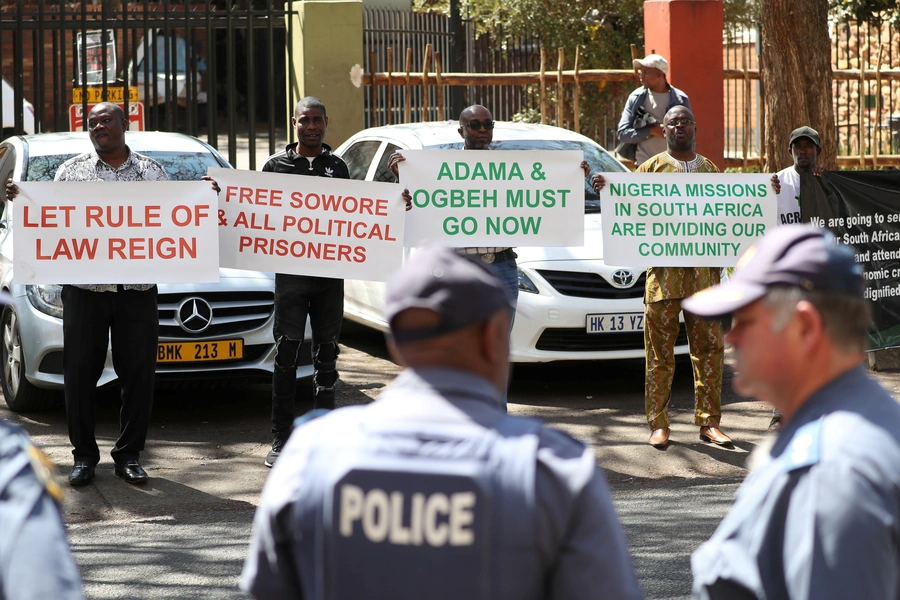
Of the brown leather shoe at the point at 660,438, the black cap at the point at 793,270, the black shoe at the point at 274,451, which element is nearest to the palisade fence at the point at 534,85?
the brown leather shoe at the point at 660,438

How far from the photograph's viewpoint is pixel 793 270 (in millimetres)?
2121

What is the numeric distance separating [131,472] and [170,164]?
2.80 metres

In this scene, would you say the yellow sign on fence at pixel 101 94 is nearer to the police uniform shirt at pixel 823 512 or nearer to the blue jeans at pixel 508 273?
the blue jeans at pixel 508 273

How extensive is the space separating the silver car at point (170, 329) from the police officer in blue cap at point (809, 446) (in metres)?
6.04

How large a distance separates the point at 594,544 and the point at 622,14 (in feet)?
54.6

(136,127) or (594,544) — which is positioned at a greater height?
(136,127)

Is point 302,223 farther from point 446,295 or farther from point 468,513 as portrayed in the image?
point 468,513

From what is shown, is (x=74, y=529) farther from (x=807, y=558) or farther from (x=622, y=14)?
(x=622, y=14)

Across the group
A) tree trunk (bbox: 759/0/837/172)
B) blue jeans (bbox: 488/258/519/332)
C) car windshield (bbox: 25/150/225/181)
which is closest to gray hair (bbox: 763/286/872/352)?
blue jeans (bbox: 488/258/519/332)

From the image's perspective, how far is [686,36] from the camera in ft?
42.2

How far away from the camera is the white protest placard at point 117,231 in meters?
7.09

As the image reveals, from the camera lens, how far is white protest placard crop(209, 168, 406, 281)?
7.47m

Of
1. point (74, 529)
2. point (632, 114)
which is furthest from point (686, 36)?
point (74, 529)

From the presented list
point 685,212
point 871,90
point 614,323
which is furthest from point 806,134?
point 871,90
